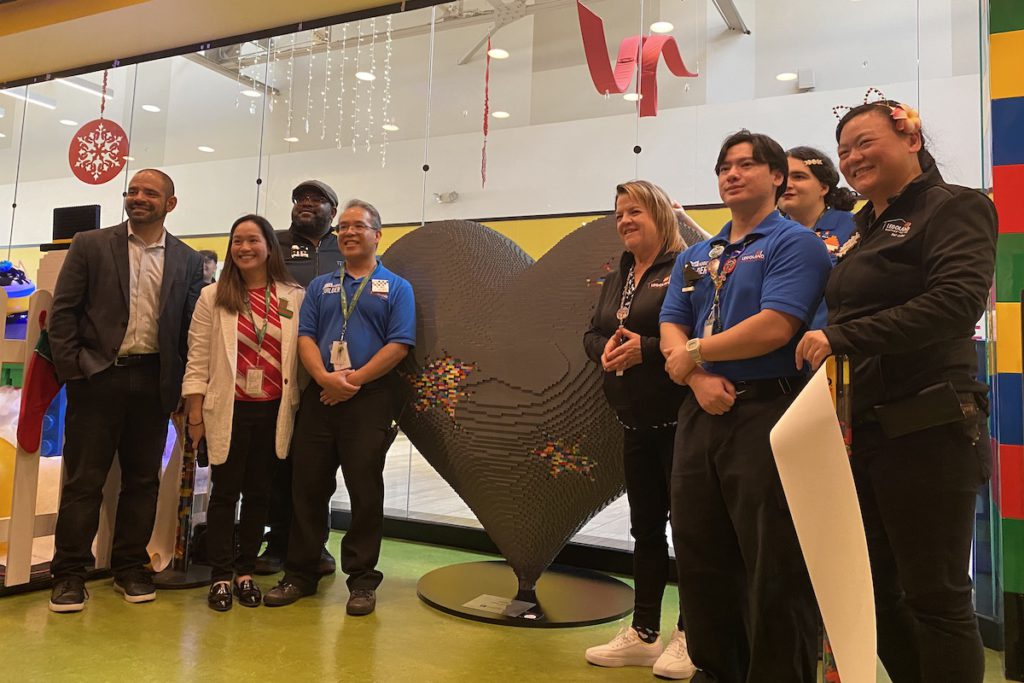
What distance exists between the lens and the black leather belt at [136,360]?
2855mm

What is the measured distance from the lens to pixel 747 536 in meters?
1.71

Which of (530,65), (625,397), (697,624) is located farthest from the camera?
(530,65)

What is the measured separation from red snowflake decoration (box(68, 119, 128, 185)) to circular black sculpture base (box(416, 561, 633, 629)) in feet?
14.8

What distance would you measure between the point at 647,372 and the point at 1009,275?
127 cm

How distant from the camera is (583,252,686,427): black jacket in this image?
2.22 metres

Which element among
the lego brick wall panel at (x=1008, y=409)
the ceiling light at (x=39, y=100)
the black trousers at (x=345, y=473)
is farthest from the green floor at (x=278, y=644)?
the ceiling light at (x=39, y=100)

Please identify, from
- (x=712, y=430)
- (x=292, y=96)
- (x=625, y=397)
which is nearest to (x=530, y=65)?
(x=292, y=96)

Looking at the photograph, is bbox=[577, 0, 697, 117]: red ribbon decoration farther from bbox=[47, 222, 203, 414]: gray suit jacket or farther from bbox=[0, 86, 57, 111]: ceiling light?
bbox=[0, 86, 57, 111]: ceiling light

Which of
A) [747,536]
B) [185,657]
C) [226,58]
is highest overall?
[226,58]

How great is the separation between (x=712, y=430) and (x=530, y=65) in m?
3.17

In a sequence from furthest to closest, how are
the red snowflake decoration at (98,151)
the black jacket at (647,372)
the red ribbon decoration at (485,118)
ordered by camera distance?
the red snowflake decoration at (98,151) → the red ribbon decoration at (485,118) → the black jacket at (647,372)

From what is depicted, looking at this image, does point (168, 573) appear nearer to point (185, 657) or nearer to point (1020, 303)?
point (185, 657)

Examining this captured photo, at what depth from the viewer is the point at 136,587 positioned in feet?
9.54

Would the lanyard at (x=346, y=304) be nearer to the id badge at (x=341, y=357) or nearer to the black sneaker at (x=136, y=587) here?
the id badge at (x=341, y=357)
